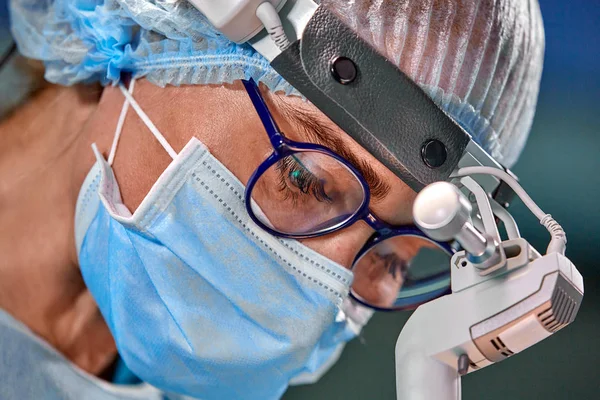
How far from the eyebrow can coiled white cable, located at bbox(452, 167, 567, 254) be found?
0.43ft

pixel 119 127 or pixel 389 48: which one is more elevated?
pixel 389 48

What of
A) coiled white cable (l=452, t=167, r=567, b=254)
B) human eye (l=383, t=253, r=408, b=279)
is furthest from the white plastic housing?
human eye (l=383, t=253, r=408, b=279)

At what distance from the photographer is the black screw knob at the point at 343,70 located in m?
0.81

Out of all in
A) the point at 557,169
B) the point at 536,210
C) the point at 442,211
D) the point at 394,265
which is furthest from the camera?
the point at 557,169

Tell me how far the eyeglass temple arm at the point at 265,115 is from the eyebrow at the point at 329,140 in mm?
32

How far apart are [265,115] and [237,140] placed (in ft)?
0.22

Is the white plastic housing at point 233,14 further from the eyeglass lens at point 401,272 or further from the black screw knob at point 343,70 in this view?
the eyeglass lens at point 401,272

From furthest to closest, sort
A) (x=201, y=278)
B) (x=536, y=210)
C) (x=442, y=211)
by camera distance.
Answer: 1. (x=201, y=278)
2. (x=536, y=210)
3. (x=442, y=211)

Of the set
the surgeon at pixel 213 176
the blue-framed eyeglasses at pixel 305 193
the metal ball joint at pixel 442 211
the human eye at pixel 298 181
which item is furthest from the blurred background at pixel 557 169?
the metal ball joint at pixel 442 211

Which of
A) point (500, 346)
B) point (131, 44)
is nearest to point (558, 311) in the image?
point (500, 346)

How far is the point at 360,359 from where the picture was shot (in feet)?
5.22

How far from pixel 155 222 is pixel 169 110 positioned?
186 millimetres

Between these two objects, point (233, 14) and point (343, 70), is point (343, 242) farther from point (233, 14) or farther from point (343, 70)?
point (233, 14)

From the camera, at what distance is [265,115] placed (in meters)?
0.90
